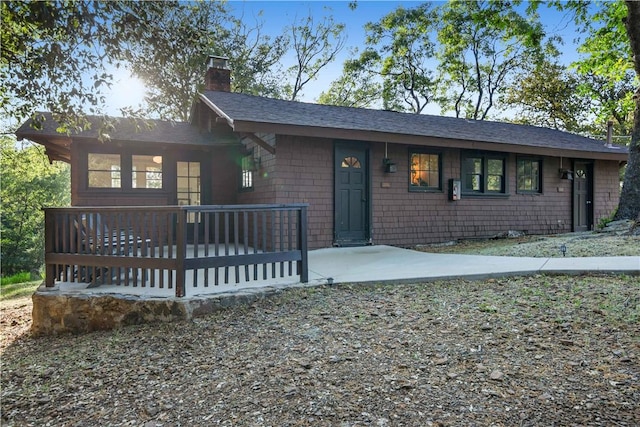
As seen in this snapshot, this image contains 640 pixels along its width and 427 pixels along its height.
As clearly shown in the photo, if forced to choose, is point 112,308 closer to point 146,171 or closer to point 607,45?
point 146,171

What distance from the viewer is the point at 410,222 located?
883cm

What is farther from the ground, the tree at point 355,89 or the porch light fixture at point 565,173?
the tree at point 355,89

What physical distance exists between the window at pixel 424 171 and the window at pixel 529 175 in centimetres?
248

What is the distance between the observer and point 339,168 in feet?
26.6

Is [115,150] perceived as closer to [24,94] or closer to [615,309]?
[24,94]

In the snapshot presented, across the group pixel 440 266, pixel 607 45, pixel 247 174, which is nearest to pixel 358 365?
pixel 440 266

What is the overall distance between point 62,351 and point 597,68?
16590 millimetres

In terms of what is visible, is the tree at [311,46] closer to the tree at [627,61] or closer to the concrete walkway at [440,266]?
the tree at [627,61]

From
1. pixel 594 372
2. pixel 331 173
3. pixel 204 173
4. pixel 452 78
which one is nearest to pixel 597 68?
pixel 452 78

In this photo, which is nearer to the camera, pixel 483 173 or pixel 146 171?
pixel 146 171

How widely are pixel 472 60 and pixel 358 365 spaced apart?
23.2 meters

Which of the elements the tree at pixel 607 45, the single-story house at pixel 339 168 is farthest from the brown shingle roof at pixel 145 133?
the tree at pixel 607 45

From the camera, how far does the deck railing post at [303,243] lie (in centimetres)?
475

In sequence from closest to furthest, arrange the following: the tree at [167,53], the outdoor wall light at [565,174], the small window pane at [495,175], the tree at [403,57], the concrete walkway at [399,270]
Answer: the tree at [167,53] → the concrete walkway at [399,270] → the small window pane at [495,175] → the outdoor wall light at [565,174] → the tree at [403,57]
